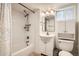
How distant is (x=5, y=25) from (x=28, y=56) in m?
0.50

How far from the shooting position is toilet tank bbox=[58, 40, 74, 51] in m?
1.16

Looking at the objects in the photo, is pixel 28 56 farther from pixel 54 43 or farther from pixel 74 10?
pixel 74 10

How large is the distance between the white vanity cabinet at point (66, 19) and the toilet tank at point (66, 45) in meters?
0.14

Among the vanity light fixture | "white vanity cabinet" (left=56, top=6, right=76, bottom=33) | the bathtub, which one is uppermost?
the vanity light fixture

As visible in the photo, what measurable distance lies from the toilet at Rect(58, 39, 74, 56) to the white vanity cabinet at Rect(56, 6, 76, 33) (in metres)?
0.14

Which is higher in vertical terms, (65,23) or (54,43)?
(65,23)

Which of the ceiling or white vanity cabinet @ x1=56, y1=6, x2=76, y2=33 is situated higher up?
the ceiling

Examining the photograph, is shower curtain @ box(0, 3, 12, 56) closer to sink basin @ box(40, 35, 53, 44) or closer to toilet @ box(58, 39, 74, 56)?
sink basin @ box(40, 35, 53, 44)

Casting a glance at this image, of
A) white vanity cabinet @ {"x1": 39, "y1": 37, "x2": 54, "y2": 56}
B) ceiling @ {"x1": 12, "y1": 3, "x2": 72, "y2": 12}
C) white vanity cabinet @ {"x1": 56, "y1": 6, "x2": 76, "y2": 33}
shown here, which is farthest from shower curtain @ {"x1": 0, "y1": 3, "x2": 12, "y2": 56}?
white vanity cabinet @ {"x1": 56, "y1": 6, "x2": 76, "y2": 33}

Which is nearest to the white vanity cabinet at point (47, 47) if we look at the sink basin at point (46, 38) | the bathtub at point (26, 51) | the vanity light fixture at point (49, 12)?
the sink basin at point (46, 38)

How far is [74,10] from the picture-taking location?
1.16m

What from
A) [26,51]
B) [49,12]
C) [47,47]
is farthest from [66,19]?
[26,51]

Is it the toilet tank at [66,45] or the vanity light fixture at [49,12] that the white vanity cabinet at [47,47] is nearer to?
the toilet tank at [66,45]

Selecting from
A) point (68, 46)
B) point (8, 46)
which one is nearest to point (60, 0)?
point (68, 46)
